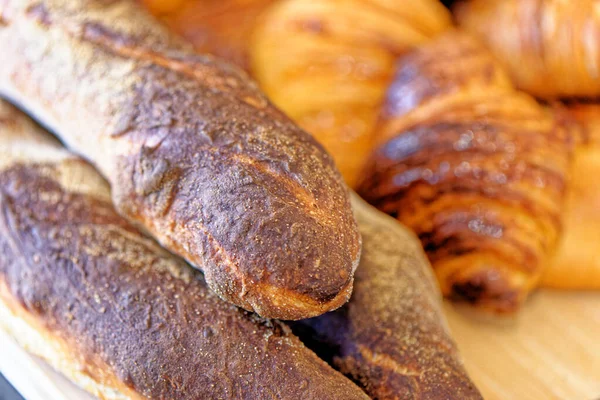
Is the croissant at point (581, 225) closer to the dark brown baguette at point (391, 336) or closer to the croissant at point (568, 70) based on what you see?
the croissant at point (568, 70)

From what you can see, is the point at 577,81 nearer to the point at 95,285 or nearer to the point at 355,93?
the point at 355,93

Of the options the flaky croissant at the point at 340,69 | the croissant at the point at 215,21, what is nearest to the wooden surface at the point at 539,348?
the flaky croissant at the point at 340,69

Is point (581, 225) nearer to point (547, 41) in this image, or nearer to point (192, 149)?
point (547, 41)

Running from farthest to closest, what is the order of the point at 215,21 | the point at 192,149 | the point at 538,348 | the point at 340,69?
the point at 215,21
the point at 340,69
the point at 538,348
the point at 192,149

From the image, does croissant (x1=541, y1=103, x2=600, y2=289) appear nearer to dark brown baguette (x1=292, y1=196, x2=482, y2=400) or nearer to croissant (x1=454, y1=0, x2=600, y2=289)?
croissant (x1=454, y1=0, x2=600, y2=289)

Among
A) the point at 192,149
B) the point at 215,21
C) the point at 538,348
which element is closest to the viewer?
the point at 192,149

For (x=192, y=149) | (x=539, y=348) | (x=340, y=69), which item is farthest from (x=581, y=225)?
(x=192, y=149)
